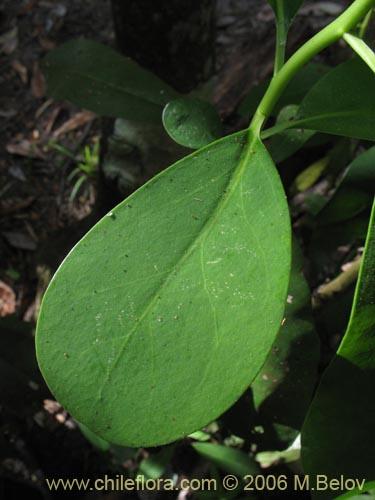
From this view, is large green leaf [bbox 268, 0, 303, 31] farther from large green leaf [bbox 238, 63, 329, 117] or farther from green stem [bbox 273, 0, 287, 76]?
large green leaf [bbox 238, 63, 329, 117]

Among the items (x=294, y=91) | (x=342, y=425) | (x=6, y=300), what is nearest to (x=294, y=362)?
(x=342, y=425)

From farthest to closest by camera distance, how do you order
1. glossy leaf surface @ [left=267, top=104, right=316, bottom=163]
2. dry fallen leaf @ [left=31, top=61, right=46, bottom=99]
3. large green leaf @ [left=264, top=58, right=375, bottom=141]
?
dry fallen leaf @ [left=31, top=61, right=46, bottom=99] < glossy leaf surface @ [left=267, top=104, right=316, bottom=163] < large green leaf @ [left=264, top=58, right=375, bottom=141]

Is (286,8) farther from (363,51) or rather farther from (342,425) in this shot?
(342,425)

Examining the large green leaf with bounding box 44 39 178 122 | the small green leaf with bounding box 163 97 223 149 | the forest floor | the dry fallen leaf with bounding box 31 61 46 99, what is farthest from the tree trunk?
the dry fallen leaf with bounding box 31 61 46 99

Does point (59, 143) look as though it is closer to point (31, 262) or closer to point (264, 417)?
point (31, 262)

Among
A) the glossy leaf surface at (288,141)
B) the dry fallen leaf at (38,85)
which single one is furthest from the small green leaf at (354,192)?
the dry fallen leaf at (38,85)

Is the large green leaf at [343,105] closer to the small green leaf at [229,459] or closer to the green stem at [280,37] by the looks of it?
the green stem at [280,37]

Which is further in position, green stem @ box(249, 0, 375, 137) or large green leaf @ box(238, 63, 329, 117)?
large green leaf @ box(238, 63, 329, 117)
